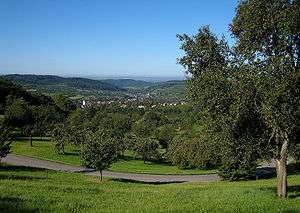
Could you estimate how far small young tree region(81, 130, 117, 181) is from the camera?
229 ft

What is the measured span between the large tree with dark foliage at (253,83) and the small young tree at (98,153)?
42492mm

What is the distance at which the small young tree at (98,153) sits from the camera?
229ft

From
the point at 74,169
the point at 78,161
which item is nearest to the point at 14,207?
the point at 74,169

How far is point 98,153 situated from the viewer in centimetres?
6994

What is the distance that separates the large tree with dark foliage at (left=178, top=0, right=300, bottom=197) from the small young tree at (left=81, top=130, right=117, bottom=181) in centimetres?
4249

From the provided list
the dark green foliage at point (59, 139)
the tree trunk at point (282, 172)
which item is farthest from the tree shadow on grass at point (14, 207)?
the dark green foliage at point (59, 139)

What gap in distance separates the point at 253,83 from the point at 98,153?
47346 millimetres

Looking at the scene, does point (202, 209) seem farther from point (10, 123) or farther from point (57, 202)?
point (10, 123)

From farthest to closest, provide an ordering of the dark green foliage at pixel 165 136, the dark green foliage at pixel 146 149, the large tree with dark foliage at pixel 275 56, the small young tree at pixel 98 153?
the dark green foliage at pixel 165 136 → the dark green foliage at pixel 146 149 → the small young tree at pixel 98 153 → the large tree with dark foliage at pixel 275 56

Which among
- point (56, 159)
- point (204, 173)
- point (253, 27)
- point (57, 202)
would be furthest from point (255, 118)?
point (56, 159)

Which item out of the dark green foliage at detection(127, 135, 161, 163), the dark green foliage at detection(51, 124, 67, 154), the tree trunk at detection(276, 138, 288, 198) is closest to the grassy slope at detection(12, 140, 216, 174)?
the dark green foliage at detection(51, 124, 67, 154)

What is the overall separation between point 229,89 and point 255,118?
278 centimetres

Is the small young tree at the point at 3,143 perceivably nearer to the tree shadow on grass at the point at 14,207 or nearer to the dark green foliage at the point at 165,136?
the tree shadow on grass at the point at 14,207

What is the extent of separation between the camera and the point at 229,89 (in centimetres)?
2631
